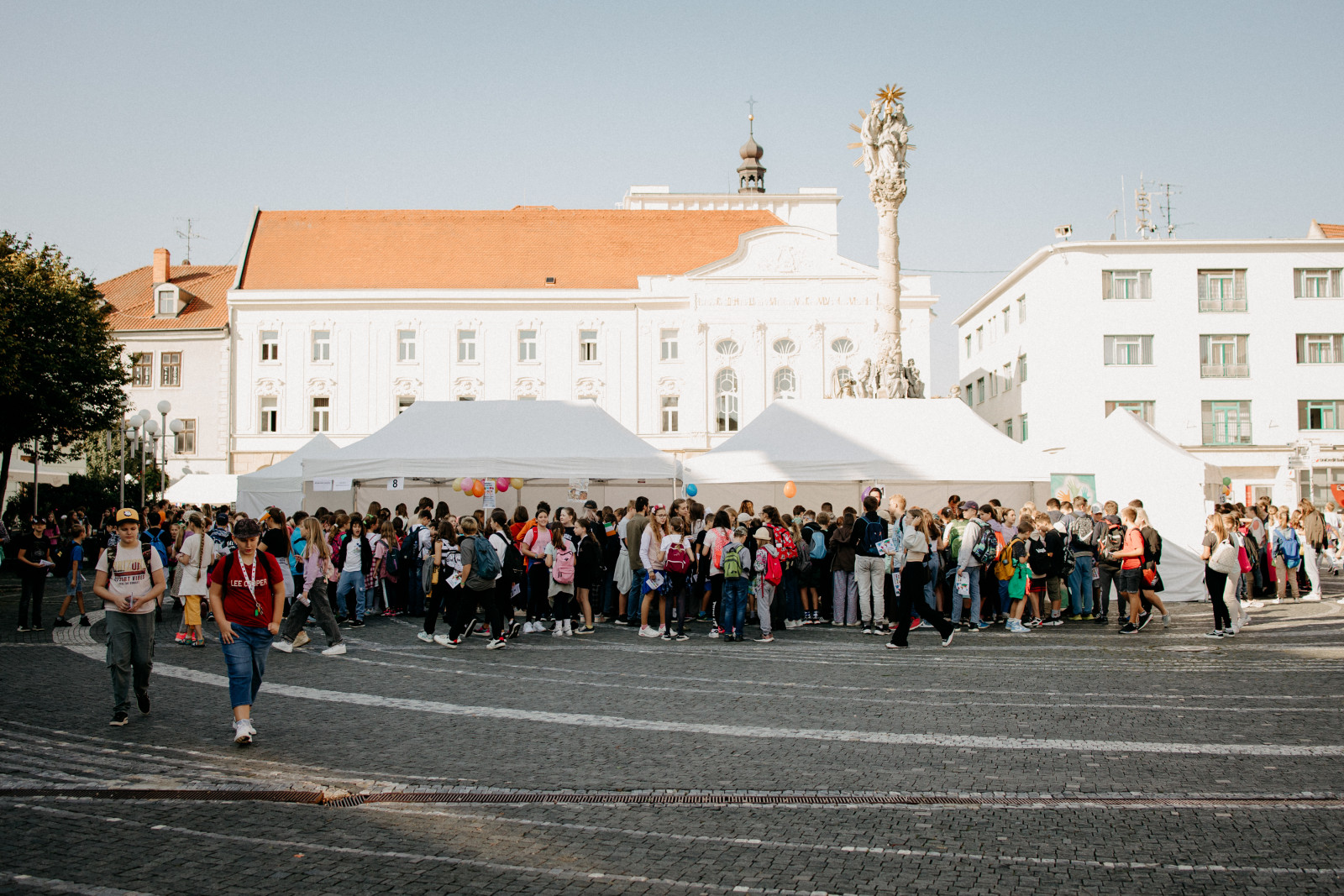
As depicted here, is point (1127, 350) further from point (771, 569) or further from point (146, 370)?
point (146, 370)

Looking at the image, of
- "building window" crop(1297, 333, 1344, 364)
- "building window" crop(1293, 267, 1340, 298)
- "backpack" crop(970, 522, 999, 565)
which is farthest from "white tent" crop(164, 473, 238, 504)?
"building window" crop(1293, 267, 1340, 298)

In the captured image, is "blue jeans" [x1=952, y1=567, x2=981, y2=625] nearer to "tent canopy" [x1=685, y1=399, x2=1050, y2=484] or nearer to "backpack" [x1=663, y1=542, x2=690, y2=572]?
"tent canopy" [x1=685, y1=399, x2=1050, y2=484]

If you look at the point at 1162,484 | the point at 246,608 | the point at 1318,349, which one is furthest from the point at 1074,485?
the point at 1318,349

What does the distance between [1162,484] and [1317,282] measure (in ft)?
125

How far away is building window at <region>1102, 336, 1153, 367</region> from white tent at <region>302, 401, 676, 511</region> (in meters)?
36.4

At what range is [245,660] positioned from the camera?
318 inches

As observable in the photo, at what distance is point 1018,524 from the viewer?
16219mm

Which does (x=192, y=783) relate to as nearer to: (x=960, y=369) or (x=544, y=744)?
(x=544, y=744)

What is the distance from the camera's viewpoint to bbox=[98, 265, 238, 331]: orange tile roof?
54.8m

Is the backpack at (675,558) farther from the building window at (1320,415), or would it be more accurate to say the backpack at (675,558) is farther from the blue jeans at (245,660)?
the building window at (1320,415)

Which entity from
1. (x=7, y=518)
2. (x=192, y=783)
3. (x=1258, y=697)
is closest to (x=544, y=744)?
(x=192, y=783)

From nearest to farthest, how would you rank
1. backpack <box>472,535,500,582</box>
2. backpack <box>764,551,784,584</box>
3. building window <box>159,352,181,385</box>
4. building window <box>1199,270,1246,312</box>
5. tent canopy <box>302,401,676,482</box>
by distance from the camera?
1. backpack <box>472,535,500,582</box>
2. backpack <box>764,551,784,584</box>
3. tent canopy <box>302,401,676,482</box>
4. building window <box>1199,270,1246,312</box>
5. building window <box>159,352,181,385</box>

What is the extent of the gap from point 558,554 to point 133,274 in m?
55.6

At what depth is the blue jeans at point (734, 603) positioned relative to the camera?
14.3 m
